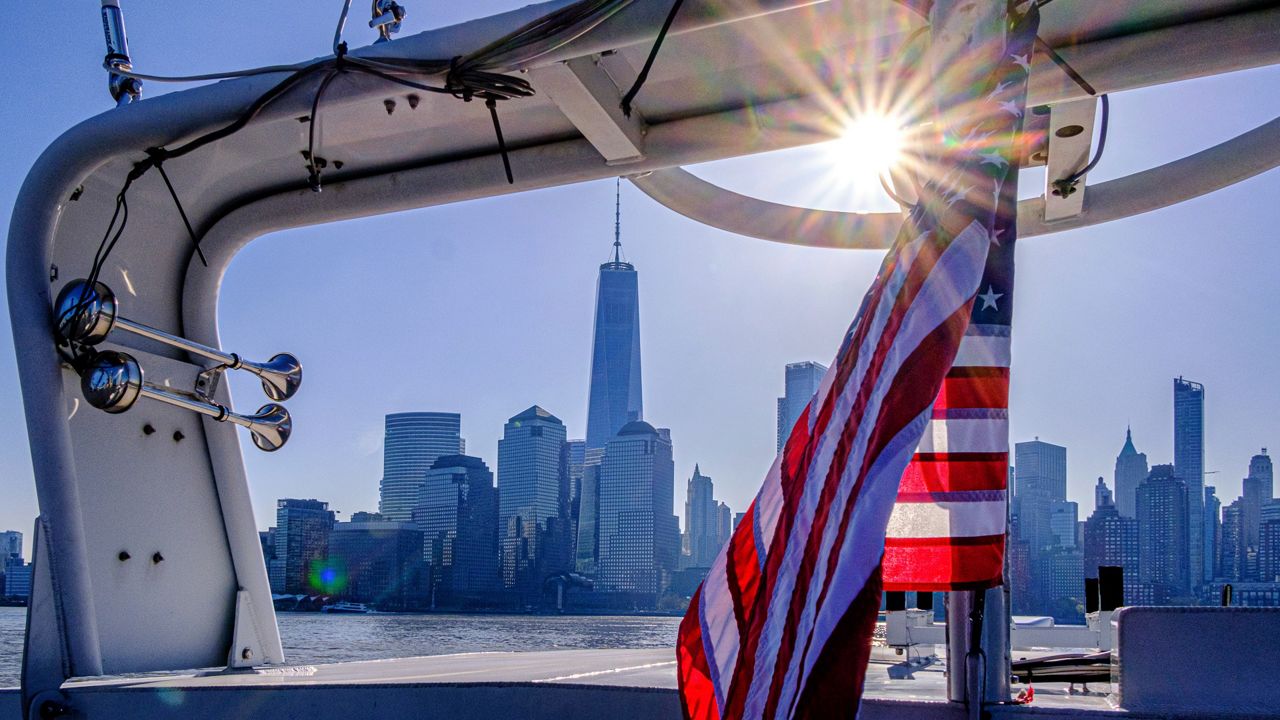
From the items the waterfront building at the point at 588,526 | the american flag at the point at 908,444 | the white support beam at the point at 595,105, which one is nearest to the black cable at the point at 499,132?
the white support beam at the point at 595,105

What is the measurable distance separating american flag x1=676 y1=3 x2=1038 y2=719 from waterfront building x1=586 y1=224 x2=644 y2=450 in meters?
160

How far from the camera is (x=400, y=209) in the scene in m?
3.96

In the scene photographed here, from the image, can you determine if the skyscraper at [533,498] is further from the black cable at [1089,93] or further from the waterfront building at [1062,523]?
the black cable at [1089,93]

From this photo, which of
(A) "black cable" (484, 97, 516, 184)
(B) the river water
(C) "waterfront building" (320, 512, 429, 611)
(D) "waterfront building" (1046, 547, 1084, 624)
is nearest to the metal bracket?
(A) "black cable" (484, 97, 516, 184)

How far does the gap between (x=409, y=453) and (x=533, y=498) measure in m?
12.8

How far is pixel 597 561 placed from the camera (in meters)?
102

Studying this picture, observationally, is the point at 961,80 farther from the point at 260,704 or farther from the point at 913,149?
the point at 260,704

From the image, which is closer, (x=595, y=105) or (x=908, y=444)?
(x=908, y=444)

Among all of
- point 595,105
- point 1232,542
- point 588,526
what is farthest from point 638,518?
point 595,105

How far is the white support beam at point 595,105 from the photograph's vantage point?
279 cm

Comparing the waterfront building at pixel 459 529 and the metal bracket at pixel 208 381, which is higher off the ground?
the metal bracket at pixel 208 381

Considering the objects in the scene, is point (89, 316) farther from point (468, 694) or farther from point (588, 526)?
point (588, 526)

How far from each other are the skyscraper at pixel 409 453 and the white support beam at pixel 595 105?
91.3 metres

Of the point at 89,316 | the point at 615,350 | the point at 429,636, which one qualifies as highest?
the point at 615,350
